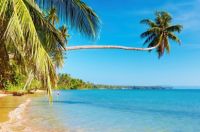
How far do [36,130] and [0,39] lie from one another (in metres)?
9.45

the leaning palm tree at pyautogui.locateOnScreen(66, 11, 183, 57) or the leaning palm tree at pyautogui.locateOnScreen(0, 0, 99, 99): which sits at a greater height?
the leaning palm tree at pyautogui.locateOnScreen(66, 11, 183, 57)

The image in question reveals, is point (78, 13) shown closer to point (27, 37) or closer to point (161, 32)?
point (27, 37)

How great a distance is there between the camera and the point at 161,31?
2855cm

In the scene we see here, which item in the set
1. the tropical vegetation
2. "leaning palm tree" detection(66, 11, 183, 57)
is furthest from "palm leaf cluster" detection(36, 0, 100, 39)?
"leaning palm tree" detection(66, 11, 183, 57)

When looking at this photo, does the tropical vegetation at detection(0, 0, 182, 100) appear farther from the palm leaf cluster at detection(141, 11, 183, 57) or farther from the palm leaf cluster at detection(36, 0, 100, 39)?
the palm leaf cluster at detection(141, 11, 183, 57)

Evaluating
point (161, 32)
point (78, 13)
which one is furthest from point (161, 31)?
point (78, 13)

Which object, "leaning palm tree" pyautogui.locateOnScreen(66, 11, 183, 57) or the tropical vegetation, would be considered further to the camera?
"leaning palm tree" pyautogui.locateOnScreen(66, 11, 183, 57)

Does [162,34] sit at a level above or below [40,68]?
above

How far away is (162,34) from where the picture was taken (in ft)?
92.6

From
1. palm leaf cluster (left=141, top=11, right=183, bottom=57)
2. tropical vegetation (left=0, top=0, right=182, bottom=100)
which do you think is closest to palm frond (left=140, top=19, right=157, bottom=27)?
palm leaf cluster (left=141, top=11, right=183, bottom=57)

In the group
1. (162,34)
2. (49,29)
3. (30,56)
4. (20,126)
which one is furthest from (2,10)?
(162,34)

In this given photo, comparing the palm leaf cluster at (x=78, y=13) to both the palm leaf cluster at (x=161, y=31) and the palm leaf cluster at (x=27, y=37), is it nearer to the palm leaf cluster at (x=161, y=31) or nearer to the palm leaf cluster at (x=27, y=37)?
the palm leaf cluster at (x=27, y=37)

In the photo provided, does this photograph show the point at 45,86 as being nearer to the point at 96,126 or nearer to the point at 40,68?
the point at 40,68

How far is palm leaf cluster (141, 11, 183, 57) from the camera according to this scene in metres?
27.1
